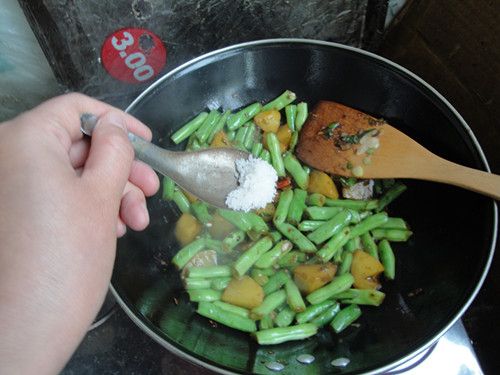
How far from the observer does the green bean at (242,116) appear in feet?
6.14

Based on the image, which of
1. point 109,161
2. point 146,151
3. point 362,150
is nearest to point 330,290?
point 362,150

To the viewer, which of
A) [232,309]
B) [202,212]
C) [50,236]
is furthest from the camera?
[202,212]

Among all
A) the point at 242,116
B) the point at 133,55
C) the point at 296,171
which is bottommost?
the point at 296,171

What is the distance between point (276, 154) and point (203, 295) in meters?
0.60

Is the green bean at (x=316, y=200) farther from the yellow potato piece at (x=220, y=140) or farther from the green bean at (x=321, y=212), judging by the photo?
the yellow potato piece at (x=220, y=140)

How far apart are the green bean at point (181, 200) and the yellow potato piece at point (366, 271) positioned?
0.63 metres

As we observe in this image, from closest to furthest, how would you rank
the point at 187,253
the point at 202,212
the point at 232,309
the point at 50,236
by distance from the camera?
1. the point at 50,236
2. the point at 232,309
3. the point at 187,253
4. the point at 202,212

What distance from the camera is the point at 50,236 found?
0.89m

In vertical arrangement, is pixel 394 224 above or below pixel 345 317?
above

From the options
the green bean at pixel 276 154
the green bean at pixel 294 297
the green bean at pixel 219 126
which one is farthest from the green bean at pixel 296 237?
the green bean at pixel 219 126

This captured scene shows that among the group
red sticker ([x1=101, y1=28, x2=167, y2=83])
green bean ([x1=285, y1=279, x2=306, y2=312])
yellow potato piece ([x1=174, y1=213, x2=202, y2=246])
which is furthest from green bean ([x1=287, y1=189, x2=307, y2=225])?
red sticker ([x1=101, y1=28, x2=167, y2=83])

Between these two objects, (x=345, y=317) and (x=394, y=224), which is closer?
(x=345, y=317)

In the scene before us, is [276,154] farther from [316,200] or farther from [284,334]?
[284,334]

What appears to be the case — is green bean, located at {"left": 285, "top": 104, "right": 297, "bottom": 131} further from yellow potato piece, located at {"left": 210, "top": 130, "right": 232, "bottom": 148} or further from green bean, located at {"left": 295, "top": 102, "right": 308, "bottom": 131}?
yellow potato piece, located at {"left": 210, "top": 130, "right": 232, "bottom": 148}
